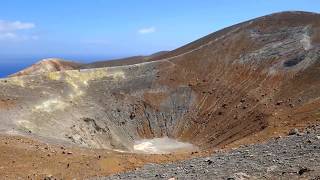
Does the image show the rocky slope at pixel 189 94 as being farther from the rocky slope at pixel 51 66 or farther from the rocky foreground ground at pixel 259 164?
the rocky slope at pixel 51 66

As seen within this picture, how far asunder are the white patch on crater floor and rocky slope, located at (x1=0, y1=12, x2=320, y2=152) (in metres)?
0.76

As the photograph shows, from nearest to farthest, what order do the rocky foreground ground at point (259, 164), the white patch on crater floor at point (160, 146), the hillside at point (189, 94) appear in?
the rocky foreground ground at point (259, 164), the hillside at point (189, 94), the white patch on crater floor at point (160, 146)

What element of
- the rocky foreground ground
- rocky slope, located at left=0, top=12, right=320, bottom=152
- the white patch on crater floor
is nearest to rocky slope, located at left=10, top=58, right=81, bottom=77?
rocky slope, located at left=0, top=12, right=320, bottom=152

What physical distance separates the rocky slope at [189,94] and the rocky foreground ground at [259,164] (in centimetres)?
1101

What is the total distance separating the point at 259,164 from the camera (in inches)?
831

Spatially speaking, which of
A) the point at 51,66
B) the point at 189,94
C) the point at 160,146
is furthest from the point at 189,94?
the point at 51,66

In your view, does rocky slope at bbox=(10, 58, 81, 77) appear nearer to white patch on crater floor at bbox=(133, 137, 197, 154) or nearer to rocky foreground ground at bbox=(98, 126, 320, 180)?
white patch on crater floor at bbox=(133, 137, 197, 154)

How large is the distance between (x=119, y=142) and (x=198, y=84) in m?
12.6

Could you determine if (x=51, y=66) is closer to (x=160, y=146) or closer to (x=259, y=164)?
(x=160, y=146)

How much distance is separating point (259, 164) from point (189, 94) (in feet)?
104

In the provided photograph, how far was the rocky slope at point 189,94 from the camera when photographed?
137 feet

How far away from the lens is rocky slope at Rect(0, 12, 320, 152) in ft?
137

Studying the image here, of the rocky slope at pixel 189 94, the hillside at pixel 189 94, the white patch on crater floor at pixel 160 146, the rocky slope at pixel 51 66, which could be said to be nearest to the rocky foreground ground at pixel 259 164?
the hillside at pixel 189 94

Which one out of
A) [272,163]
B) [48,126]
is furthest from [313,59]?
[272,163]
